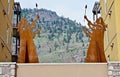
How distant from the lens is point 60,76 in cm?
1141

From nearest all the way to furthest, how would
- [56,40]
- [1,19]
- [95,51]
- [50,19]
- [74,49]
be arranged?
[95,51]
[1,19]
[74,49]
[56,40]
[50,19]

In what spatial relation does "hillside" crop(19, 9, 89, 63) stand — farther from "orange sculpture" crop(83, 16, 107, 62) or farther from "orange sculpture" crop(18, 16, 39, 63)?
"orange sculpture" crop(83, 16, 107, 62)

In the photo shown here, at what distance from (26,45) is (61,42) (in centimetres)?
2295

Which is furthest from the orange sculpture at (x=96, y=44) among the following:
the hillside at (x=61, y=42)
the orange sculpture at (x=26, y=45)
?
the hillside at (x=61, y=42)

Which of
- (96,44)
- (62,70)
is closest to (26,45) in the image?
(62,70)

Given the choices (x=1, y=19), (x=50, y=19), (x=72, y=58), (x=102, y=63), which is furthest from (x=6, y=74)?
(x=50, y=19)

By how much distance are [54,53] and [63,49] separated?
1.46m

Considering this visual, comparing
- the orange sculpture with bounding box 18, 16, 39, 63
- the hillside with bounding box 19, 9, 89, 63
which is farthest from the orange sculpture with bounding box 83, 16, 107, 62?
the hillside with bounding box 19, 9, 89, 63

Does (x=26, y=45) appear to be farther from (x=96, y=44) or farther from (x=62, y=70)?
(x=96, y=44)

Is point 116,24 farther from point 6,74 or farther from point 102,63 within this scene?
point 6,74

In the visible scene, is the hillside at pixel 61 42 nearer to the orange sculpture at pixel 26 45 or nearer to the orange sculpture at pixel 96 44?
the orange sculpture at pixel 26 45

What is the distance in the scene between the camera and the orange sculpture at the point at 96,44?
483 inches

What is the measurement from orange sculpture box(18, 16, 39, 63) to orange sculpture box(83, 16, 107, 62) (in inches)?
88.3

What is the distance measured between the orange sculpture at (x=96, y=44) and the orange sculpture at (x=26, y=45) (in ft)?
7.36
